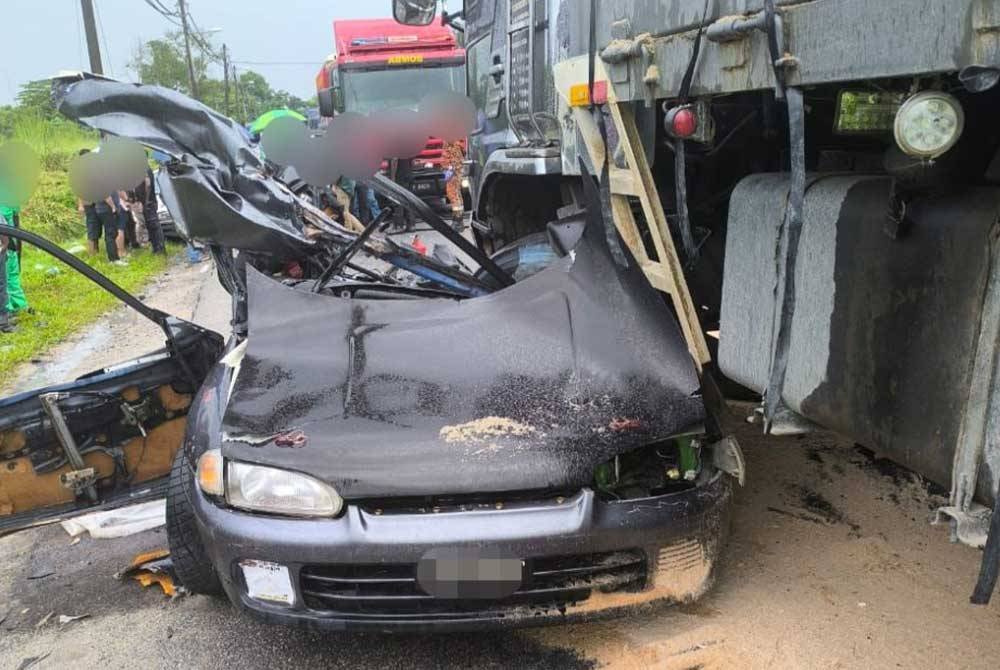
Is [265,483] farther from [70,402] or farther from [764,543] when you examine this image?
[764,543]

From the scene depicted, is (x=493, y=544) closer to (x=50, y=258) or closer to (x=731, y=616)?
(x=731, y=616)

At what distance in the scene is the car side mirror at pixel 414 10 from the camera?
4488 mm

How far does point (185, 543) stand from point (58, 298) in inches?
297

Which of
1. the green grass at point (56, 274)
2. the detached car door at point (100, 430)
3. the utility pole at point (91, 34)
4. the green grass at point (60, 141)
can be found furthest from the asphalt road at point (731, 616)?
the utility pole at point (91, 34)

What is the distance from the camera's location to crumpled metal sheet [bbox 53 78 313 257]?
10.5ft

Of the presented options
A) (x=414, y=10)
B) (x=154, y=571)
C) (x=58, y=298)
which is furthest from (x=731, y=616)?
(x=58, y=298)

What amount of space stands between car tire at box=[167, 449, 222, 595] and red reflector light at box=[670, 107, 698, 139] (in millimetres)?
1882

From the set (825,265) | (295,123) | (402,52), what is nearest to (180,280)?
(402,52)

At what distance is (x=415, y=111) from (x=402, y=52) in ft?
31.8

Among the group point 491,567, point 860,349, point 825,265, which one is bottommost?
point 491,567

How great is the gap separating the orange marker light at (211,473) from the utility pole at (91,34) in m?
18.3

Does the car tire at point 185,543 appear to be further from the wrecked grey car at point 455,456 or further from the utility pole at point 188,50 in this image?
the utility pole at point 188,50

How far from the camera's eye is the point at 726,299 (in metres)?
2.39

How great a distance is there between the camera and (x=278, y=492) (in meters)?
2.29
